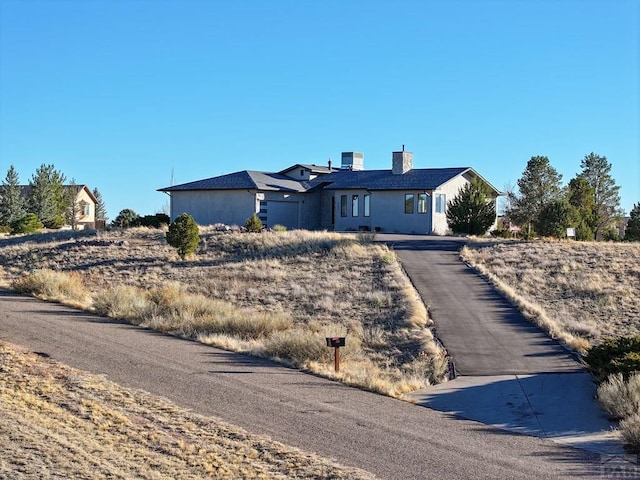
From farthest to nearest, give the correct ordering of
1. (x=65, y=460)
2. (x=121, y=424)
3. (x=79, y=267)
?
(x=79, y=267) → (x=121, y=424) → (x=65, y=460)

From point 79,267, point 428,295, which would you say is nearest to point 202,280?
point 79,267

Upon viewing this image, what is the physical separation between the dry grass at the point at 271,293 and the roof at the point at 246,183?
5.48 m

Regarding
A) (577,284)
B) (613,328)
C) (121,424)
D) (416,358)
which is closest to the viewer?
(121,424)

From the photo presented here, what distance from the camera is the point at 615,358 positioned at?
13.2m

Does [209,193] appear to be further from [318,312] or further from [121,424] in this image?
[121,424]

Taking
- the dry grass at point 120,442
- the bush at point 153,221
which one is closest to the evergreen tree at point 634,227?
the bush at point 153,221

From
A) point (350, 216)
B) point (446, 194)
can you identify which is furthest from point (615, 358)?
point (350, 216)

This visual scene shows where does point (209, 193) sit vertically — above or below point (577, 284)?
above

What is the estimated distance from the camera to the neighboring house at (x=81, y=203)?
73500mm

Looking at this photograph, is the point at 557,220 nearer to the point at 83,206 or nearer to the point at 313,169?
the point at 313,169

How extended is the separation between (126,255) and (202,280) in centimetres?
701

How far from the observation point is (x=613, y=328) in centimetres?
2059

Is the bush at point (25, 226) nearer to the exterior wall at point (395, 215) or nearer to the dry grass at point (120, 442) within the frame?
the exterior wall at point (395, 215)

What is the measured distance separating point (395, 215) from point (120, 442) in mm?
33472
